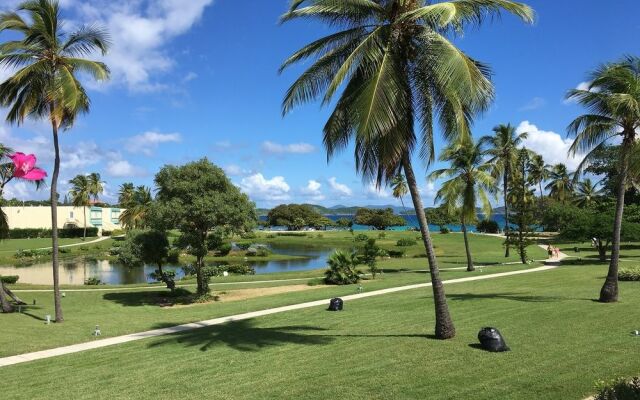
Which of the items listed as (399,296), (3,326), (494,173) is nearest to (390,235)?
(494,173)

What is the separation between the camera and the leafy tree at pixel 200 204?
22.2m

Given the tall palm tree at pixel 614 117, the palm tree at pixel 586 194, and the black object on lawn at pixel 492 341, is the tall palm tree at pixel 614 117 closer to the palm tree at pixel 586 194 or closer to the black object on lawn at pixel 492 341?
the black object on lawn at pixel 492 341

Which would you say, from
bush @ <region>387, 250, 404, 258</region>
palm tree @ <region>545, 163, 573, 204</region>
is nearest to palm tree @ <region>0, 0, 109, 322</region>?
bush @ <region>387, 250, 404, 258</region>

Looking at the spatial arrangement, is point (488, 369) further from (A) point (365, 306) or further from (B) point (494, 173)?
(B) point (494, 173)

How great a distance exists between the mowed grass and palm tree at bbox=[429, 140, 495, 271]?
649 inches

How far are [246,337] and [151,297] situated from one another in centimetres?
1409

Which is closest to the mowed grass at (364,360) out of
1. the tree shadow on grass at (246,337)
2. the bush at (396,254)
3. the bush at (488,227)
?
the tree shadow on grass at (246,337)

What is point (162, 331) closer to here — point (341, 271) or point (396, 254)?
point (341, 271)

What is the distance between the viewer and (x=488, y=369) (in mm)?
8680

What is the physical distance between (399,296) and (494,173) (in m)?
19.3

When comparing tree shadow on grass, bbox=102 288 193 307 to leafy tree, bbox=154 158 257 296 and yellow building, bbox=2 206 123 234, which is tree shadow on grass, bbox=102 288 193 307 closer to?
leafy tree, bbox=154 158 257 296

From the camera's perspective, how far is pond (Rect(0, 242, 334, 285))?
39122 millimetres

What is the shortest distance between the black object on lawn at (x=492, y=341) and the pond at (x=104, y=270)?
29.4 meters

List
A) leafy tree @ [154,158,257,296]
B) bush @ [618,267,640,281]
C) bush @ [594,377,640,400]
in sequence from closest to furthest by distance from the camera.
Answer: bush @ [594,377,640,400], bush @ [618,267,640,281], leafy tree @ [154,158,257,296]
